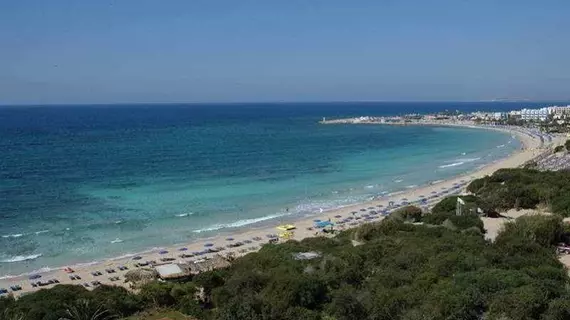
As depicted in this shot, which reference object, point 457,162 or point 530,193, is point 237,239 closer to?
point 530,193

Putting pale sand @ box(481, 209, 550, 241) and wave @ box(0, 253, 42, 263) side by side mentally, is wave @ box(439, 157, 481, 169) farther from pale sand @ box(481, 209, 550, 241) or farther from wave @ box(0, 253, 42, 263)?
wave @ box(0, 253, 42, 263)

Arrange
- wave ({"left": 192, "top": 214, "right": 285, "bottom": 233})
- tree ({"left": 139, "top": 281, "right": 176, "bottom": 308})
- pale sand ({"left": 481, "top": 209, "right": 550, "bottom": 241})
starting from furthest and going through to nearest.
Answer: wave ({"left": 192, "top": 214, "right": 285, "bottom": 233}) < pale sand ({"left": 481, "top": 209, "right": 550, "bottom": 241}) < tree ({"left": 139, "top": 281, "right": 176, "bottom": 308})

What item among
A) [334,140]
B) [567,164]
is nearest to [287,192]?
[567,164]

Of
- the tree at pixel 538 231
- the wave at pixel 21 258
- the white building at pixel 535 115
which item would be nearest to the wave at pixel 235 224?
the wave at pixel 21 258

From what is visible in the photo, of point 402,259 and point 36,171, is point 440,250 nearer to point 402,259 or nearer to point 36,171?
point 402,259

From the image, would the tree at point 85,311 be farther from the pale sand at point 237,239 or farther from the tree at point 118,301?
the pale sand at point 237,239

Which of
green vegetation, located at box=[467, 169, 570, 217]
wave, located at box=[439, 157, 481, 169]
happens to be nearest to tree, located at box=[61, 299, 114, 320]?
green vegetation, located at box=[467, 169, 570, 217]

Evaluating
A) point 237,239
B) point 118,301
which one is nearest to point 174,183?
point 237,239
